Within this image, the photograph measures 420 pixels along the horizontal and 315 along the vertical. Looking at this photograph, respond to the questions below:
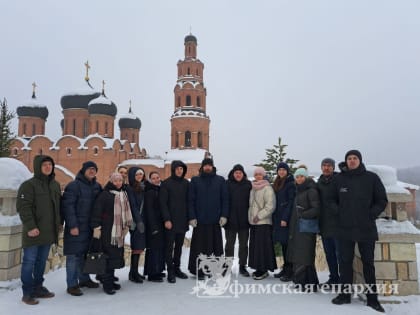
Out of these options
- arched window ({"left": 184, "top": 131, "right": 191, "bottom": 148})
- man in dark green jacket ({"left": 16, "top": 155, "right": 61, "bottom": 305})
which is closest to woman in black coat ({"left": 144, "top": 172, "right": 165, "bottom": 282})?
man in dark green jacket ({"left": 16, "top": 155, "right": 61, "bottom": 305})

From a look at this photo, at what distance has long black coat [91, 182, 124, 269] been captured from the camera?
4172 mm

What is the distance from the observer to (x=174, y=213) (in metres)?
4.89

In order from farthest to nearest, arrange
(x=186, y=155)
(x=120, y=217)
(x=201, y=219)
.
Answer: (x=186, y=155), (x=201, y=219), (x=120, y=217)

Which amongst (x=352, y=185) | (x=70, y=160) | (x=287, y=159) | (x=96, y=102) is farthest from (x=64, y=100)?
(x=352, y=185)

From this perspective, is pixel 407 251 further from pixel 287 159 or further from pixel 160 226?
pixel 287 159

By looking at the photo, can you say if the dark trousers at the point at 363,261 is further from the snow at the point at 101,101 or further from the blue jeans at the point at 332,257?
the snow at the point at 101,101

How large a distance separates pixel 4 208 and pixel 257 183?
3.76 meters

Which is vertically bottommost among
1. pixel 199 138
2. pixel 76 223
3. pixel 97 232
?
pixel 97 232

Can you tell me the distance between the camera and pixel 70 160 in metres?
29.9

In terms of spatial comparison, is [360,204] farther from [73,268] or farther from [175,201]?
[73,268]

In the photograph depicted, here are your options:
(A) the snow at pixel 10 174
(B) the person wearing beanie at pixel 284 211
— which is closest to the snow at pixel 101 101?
(A) the snow at pixel 10 174

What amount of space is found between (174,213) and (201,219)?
17.6 inches

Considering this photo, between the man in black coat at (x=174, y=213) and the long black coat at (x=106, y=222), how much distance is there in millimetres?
820

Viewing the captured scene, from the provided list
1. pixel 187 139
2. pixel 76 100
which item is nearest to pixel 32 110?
pixel 76 100
